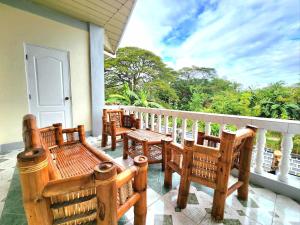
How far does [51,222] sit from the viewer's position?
665 millimetres

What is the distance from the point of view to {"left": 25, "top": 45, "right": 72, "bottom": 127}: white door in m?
3.15

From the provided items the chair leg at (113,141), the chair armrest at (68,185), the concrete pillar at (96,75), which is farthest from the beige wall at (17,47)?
the chair armrest at (68,185)

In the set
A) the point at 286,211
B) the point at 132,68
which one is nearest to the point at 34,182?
the point at 286,211

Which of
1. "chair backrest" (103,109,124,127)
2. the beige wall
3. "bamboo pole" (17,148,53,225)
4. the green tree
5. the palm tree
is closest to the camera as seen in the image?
"bamboo pole" (17,148,53,225)

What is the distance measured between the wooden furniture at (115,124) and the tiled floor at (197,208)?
52.9 inches

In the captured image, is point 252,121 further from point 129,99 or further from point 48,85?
point 129,99

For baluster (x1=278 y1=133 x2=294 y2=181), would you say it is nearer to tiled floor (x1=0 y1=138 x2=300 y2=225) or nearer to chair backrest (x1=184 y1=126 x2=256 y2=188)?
tiled floor (x1=0 y1=138 x2=300 y2=225)

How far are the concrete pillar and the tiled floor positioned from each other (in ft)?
7.44

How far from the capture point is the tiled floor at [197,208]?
4.48 feet

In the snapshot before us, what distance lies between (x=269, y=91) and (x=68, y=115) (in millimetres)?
11266

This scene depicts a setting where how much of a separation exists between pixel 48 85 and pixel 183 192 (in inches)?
137

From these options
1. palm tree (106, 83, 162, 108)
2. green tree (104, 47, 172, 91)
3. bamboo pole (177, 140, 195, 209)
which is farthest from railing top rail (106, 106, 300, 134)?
green tree (104, 47, 172, 91)

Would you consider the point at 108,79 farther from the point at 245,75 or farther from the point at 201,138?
the point at 245,75

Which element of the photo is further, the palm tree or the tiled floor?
the palm tree
